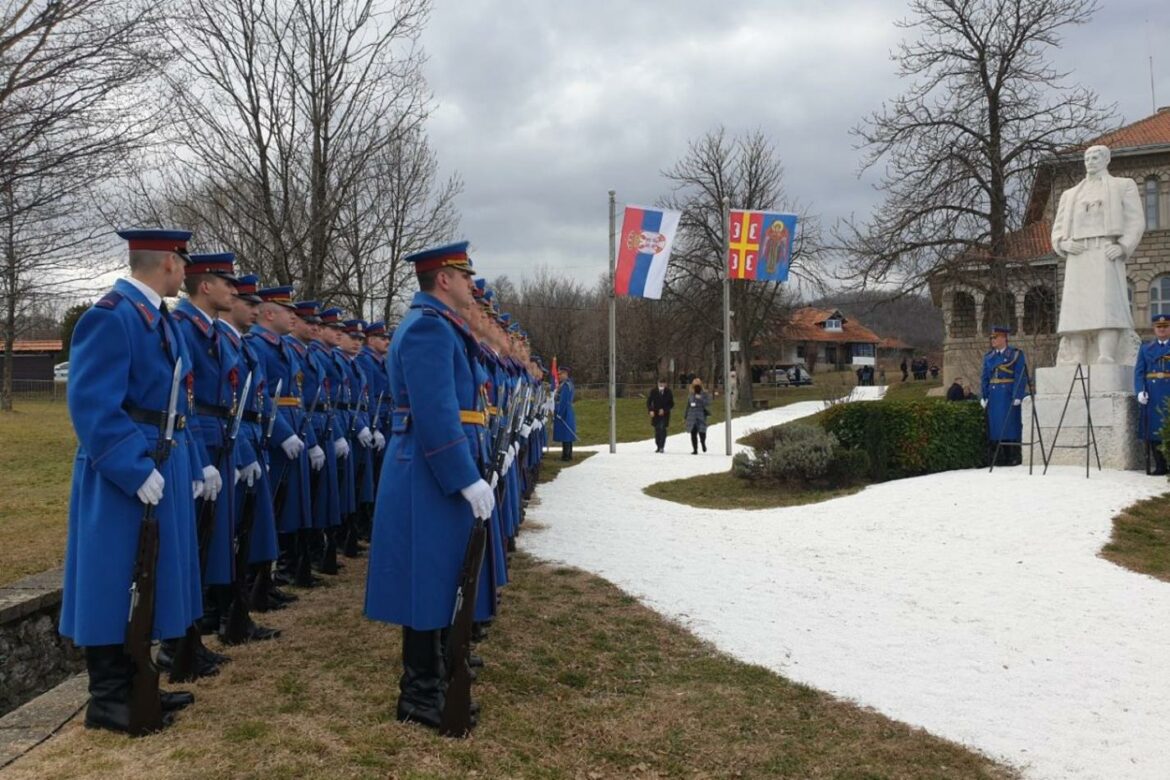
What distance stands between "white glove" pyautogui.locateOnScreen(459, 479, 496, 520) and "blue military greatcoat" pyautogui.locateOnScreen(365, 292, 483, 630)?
33mm

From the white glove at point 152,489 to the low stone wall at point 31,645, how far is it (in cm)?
259

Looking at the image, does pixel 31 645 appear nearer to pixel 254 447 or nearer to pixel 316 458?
pixel 254 447

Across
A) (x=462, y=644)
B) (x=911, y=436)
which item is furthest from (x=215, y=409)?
(x=911, y=436)

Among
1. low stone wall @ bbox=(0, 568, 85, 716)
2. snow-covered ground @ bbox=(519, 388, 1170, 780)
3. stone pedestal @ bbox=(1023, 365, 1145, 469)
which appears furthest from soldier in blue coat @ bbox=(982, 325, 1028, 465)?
low stone wall @ bbox=(0, 568, 85, 716)

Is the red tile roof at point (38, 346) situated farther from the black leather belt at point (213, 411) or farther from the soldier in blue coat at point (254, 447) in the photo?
the black leather belt at point (213, 411)

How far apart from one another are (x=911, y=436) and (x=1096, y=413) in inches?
103

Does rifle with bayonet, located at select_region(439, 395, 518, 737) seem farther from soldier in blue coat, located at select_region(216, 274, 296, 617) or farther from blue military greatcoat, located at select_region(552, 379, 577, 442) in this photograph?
blue military greatcoat, located at select_region(552, 379, 577, 442)

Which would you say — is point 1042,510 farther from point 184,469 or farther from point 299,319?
point 184,469

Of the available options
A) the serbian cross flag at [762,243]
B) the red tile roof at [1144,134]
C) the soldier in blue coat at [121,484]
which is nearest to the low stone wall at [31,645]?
the soldier in blue coat at [121,484]

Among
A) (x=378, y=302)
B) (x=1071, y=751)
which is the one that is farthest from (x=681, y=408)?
(x=1071, y=751)

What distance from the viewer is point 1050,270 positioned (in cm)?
3378

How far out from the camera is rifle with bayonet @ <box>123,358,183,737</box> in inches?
143

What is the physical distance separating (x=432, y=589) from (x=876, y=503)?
9.03 meters

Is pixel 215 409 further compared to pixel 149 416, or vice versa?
pixel 215 409
